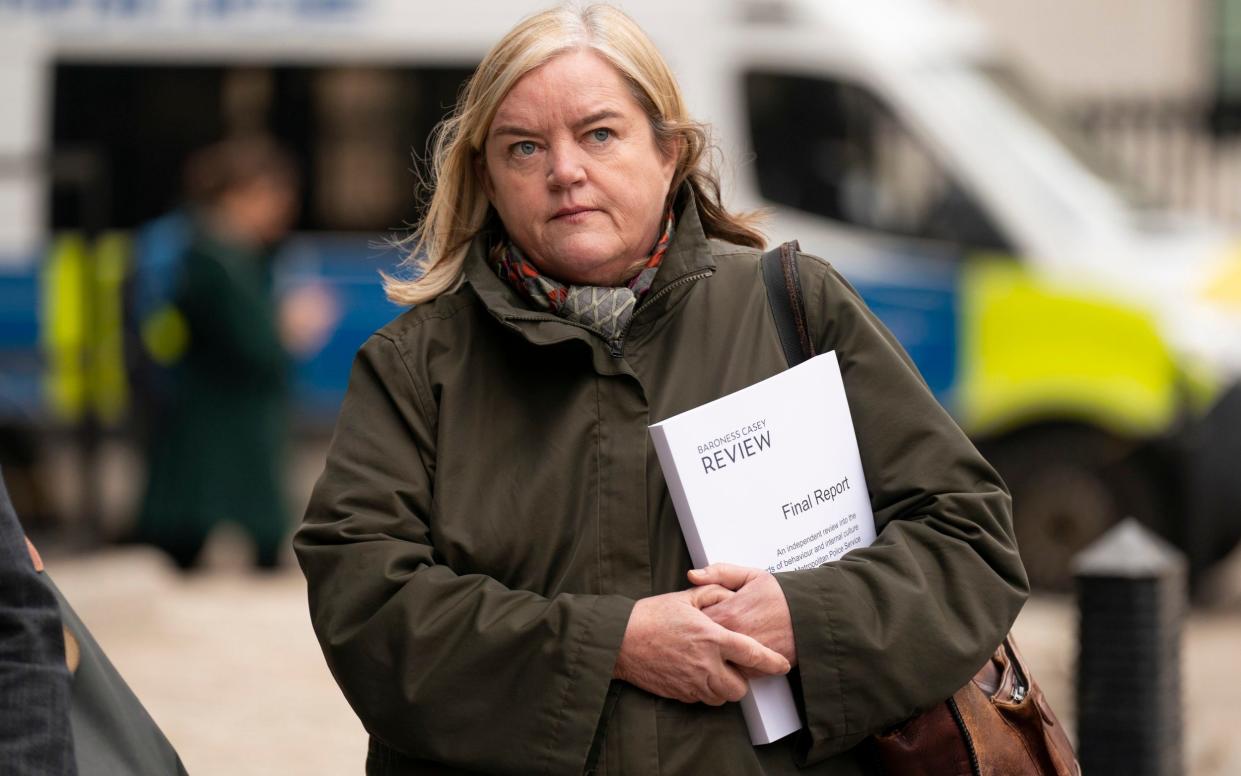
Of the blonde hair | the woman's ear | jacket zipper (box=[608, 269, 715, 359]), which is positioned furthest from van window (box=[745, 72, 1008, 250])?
jacket zipper (box=[608, 269, 715, 359])

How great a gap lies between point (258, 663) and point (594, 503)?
5157mm

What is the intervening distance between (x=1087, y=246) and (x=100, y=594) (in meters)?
4.46

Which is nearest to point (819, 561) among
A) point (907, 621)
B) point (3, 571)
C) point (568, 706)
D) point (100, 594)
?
point (907, 621)

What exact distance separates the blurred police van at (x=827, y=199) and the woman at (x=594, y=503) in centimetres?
490

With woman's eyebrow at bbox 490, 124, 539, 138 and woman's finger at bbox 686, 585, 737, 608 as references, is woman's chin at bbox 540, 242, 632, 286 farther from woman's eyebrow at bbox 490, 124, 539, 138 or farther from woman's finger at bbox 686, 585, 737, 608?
woman's finger at bbox 686, 585, 737, 608

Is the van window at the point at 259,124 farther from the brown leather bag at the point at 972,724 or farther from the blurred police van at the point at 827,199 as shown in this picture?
the brown leather bag at the point at 972,724

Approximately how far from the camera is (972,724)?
2.70m

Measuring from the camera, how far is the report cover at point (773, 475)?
105 inches

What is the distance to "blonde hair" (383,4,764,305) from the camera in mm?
2768

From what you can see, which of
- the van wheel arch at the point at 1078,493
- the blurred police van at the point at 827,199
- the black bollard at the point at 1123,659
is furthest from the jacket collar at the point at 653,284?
the van wheel arch at the point at 1078,493

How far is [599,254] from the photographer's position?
9.09ft

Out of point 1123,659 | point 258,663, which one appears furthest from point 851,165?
point 1123,659

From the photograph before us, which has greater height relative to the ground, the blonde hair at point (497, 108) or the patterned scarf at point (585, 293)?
the blonde hair at point (497, 108)

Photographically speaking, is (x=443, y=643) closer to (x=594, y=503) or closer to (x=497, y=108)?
(x=594, y=503)
